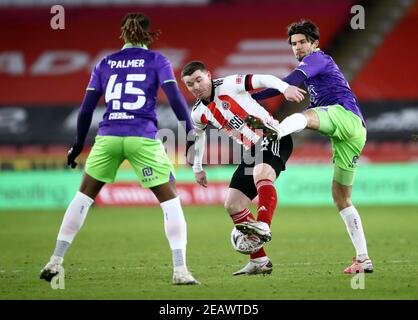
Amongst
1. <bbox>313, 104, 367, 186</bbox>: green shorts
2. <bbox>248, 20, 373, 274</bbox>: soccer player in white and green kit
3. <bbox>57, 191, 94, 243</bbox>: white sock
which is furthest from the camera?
<bbox>248, 20, 373, 274</bbox>: soccer player in white and green kit

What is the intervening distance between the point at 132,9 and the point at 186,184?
26.8 feet

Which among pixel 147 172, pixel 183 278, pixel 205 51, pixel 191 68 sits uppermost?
pixel 205 51

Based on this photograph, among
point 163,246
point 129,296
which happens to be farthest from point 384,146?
point 129,296

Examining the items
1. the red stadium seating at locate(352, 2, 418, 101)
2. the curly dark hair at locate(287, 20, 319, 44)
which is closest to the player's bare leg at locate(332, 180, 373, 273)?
the curly dark hair at locate(287, 20, 319, 44)

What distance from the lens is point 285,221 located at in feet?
51.2

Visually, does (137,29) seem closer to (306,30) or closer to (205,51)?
(306,30)

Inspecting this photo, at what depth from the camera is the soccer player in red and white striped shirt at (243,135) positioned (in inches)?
315

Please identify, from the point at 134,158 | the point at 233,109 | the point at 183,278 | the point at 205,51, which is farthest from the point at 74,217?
the point at 205,51

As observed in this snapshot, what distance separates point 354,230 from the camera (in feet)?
27.6

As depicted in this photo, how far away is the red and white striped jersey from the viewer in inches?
323

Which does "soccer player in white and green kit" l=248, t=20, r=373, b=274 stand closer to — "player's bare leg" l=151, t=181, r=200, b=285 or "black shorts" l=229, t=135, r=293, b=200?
"black shorts" l=229, t=135, r=293, b=200

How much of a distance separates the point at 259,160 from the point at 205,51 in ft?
58.1

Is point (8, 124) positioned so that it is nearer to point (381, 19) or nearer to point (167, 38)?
point (167, 38)

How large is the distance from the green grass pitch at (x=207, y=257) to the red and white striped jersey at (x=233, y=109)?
138cm
